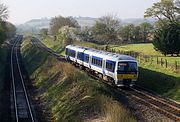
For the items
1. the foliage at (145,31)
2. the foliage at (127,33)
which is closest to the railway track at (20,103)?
the foliage at (145,31)

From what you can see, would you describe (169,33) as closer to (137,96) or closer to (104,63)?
(104,63)

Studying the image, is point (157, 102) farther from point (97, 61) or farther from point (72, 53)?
point (72, 53)

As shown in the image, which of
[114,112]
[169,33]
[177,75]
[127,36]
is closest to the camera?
[114,112]

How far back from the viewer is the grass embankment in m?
20.8

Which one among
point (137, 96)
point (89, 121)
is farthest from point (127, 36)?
point (89, 121)

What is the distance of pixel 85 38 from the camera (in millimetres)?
115000

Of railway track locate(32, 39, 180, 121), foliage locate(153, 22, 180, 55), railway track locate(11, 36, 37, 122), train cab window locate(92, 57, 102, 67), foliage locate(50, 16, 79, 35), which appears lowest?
railway track locate(11, 36, 37, 122)

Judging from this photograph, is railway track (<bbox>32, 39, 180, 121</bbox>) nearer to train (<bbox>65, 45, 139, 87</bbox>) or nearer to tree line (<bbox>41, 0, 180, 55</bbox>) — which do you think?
train (<bbox>65, 45, 139, 87</bbox>)

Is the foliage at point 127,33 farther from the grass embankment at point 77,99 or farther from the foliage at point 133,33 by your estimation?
the grass embankment at point 77,99

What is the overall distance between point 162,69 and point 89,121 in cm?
1734

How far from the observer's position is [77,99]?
26578 millimetres

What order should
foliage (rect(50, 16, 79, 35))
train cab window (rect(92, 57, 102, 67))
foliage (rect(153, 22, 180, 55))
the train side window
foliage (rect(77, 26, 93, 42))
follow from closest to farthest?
the train side window < train cab window (rect(92, 57, 102, 67)) < foliage (rect(153, 22, 180, 55)) < foliage (rect(77, 26, 93, 42)) < foliage (rect(50, 16, 79, 35))

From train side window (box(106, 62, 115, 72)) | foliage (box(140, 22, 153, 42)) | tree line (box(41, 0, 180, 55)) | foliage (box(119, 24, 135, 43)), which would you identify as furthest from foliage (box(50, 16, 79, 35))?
train side window (box(106, 62, 115, 72))

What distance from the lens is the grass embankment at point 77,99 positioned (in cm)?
2078
